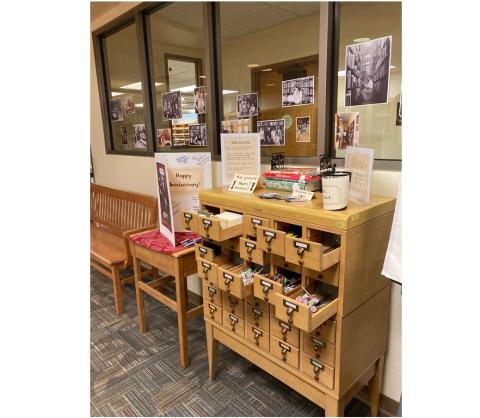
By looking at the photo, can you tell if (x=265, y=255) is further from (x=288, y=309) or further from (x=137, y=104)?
(x=137, y=104)

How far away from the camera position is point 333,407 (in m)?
1.33

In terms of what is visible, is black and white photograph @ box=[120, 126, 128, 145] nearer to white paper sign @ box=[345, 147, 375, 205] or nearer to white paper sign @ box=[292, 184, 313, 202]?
white paper sign @ box=[292, 184, 313, 202]

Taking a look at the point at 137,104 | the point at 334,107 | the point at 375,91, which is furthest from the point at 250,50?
the point at 137,104

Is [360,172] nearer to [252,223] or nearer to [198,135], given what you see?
[252,223]

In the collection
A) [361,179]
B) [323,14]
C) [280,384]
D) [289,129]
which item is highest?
[323,14]

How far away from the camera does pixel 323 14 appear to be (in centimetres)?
163

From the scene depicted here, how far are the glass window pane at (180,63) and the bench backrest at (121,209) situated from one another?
1.80 feet

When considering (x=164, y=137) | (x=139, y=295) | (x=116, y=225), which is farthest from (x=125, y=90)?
(x=139, y=295)

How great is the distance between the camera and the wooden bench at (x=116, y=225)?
261 centimetres

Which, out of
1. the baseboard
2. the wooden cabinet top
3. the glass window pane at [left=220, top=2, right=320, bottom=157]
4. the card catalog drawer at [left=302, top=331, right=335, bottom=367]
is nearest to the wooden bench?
the glass window pane at [left=220, top=2, right=320, bottom=157]

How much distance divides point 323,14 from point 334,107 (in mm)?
460

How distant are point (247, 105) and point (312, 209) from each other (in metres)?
1.17

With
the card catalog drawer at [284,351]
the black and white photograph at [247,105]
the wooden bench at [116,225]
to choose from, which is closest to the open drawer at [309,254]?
the card catalog drawer at [284,351]

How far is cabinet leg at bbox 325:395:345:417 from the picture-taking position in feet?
4.35
